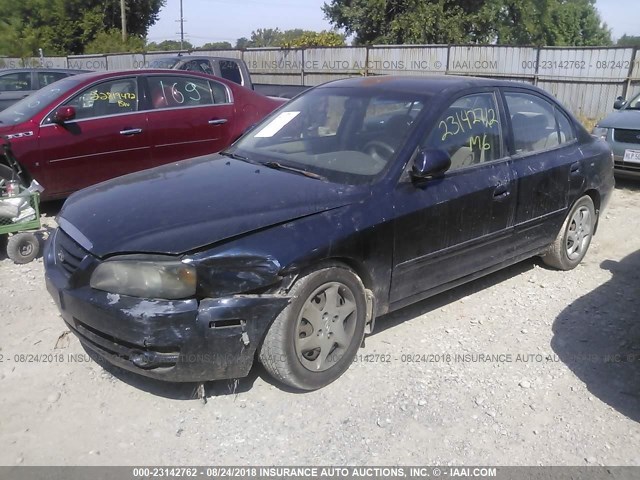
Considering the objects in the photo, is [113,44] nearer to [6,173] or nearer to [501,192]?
[6,173]

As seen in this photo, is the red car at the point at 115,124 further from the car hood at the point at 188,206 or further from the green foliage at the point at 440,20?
the green foliage at the point at 440,20

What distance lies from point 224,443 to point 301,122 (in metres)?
2.36

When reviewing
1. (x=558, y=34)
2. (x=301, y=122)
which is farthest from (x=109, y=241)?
(x=558, y=34)

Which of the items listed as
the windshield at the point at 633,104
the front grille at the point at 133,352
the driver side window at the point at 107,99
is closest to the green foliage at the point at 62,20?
the driver side window at the point at 107,99

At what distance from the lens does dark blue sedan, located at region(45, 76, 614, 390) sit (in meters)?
2.93

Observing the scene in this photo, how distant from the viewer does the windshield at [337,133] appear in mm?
3740

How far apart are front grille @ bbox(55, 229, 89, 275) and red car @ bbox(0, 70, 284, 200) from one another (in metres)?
2.77

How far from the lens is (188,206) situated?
326 cm

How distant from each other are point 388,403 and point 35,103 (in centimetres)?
540

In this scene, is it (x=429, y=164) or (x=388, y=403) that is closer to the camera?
(x=388, y=403)

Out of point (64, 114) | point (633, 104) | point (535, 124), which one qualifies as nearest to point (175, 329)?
point (535, 124)

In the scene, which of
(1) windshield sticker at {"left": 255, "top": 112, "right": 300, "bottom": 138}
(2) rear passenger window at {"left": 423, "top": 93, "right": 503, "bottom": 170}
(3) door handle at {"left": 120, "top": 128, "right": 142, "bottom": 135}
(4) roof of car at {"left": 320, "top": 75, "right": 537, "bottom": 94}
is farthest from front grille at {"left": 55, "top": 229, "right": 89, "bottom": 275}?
(3) door handle at {"left": 120, "top": 128, "right": 142, "bottom": 135}

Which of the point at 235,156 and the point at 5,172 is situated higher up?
the point at 235,156

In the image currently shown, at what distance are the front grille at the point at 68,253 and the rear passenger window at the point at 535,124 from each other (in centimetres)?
308
